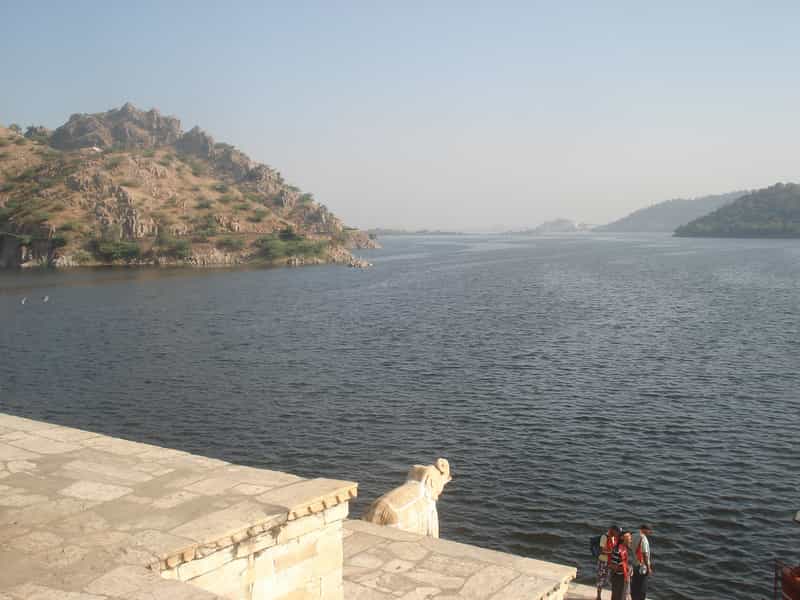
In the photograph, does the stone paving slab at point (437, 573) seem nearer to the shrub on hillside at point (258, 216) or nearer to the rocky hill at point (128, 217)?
the rocky hill at point (128, 217)

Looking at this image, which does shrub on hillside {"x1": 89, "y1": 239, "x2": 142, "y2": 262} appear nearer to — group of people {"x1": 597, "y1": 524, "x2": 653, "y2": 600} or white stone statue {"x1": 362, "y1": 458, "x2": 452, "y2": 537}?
white stone statue {"x1": 362, "y1": 458, "x2": 452, "y2": 537}

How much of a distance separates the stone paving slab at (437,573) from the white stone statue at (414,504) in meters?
1.59

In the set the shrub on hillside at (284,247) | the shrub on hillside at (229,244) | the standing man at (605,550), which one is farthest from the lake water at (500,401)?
the shrub on hillside at (284,247)

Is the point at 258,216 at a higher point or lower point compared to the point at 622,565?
higher

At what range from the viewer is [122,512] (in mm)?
8648

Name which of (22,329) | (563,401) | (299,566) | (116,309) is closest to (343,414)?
(563,401)

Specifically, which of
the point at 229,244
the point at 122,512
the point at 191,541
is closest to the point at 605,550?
the point at 191,541

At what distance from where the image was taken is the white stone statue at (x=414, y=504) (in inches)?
569

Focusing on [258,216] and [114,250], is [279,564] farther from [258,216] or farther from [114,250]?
[258,216]

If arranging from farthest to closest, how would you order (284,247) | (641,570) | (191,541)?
(284,247) → (641,570) → (191,541)

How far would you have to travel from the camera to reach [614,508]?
20.5 m

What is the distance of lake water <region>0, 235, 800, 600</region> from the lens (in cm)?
2017

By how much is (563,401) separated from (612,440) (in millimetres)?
5156

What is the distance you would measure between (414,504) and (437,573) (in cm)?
408
